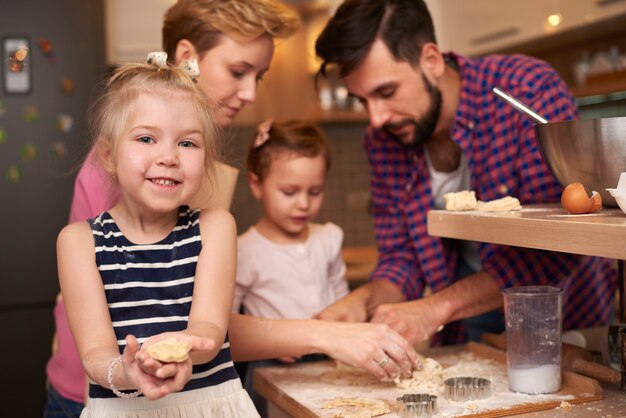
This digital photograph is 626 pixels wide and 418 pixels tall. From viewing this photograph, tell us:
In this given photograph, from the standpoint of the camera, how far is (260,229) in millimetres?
1929

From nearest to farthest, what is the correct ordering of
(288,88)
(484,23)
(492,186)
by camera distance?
1. (492,186)
2. (484,23)
3. (288,88)

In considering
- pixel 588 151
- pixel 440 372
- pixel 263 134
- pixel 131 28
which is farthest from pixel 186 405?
pixel 131 28

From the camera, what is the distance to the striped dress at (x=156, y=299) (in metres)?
1.10

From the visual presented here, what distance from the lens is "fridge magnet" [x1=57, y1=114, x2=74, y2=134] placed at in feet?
9.89

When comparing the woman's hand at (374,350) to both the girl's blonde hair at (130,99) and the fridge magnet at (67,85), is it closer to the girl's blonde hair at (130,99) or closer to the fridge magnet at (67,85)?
the girl's blonde hair at (130,99)

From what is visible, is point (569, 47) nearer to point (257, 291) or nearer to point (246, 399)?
point (257, 291)

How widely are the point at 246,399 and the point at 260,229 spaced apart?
0.81 metres

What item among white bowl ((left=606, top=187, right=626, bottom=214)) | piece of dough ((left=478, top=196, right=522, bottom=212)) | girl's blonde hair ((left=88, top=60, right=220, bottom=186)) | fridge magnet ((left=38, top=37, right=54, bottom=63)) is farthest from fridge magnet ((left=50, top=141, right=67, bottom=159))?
white bowl ((left=606, top=187, right=626, bottom=214))

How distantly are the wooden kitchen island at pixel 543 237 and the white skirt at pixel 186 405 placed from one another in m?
0.12

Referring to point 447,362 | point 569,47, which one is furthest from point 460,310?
point 569,47

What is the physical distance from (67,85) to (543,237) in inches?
93.9

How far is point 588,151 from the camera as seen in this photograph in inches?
43.9

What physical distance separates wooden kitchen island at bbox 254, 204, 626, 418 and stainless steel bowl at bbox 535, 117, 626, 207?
51 millimetres

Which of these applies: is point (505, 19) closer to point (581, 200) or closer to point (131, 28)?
point (131, 28)
